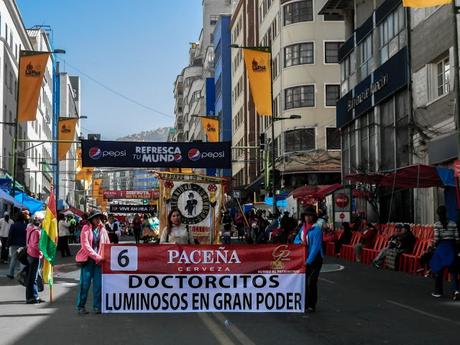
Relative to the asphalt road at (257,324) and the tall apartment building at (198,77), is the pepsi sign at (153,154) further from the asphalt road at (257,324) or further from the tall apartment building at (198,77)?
the tall apartment building at (198,77)

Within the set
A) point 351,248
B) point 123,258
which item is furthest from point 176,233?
point 351,248

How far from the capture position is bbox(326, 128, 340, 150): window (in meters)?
50.1

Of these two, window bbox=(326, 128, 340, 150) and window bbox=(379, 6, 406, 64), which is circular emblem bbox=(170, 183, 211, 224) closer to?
window bbox=(379, 6, 406, 64)

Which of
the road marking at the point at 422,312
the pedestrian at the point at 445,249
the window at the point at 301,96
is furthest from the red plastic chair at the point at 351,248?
the window at the point at 301,96

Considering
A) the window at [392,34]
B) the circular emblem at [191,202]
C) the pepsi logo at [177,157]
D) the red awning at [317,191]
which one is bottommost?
the circular emblem at [191,202]

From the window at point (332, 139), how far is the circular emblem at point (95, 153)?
2929cm

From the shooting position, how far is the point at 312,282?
1112cm

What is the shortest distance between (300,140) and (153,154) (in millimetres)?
28619

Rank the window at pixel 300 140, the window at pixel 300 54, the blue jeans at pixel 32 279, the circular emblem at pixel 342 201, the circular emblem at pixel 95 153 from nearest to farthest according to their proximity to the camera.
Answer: the blue jeans at pixel 32 279 < the circular emblem at pixel 95 153 < the circular emblem at pixel 342 201 < the window at pixel 300 140 < the window at pixel 300 54

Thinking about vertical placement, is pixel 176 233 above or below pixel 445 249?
above

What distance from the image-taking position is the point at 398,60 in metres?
27.9

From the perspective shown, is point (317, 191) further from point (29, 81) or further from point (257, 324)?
point (257, 324)

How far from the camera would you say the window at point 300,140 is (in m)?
50.5

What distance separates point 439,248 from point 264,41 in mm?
48813
